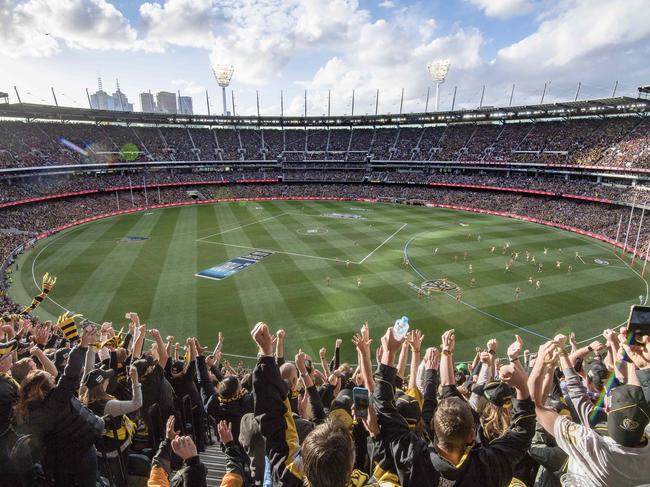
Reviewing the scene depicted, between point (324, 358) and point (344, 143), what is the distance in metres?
87.9

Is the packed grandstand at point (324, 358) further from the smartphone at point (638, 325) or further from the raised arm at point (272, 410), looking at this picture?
the smartphone at point (638, 325)

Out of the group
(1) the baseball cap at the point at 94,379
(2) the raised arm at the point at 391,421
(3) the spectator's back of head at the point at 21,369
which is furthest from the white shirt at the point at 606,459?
(3) the spectator's back of head at the point at 21,369

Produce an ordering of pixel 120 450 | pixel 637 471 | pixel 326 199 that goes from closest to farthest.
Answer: pixel 637 471
pixel 120 450
pixel 326 199

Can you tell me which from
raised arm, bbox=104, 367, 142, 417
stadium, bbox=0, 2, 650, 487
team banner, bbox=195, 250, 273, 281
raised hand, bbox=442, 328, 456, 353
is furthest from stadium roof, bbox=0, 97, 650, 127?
raised arm, bbox=104, 367, 142, 417

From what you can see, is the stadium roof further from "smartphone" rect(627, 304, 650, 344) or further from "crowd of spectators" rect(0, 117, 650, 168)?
"smartphone" rect(627, 304, 650, 344)

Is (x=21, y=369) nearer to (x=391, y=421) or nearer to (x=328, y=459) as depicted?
(x=328, y=459)

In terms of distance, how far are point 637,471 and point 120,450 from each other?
6486 mm

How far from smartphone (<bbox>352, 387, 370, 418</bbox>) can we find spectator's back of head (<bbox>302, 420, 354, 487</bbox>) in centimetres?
100

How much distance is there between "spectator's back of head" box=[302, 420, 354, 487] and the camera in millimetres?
2718

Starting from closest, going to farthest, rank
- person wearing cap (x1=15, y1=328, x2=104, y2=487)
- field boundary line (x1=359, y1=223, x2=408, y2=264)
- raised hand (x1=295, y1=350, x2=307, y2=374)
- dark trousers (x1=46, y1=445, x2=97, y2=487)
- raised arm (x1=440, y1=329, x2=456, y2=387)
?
person wearing cap (x1=15, y1=328, x2=104, y2=487)
dark trousers (x1=46, y1=445, x2=97, y2=487)
raised arm (x1=440, y1=329, x2=456, y2=387)
raised hand (x1=295, y1=350, x2=307, y2=374)
field boundary line (x1=359, y1=223, x2=408, y2=264)

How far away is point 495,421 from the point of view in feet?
14.2

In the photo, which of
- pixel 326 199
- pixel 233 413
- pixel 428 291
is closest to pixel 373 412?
pixel 233 413

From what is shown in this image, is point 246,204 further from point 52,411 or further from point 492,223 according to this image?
point 52,411

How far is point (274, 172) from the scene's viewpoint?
288 feet
